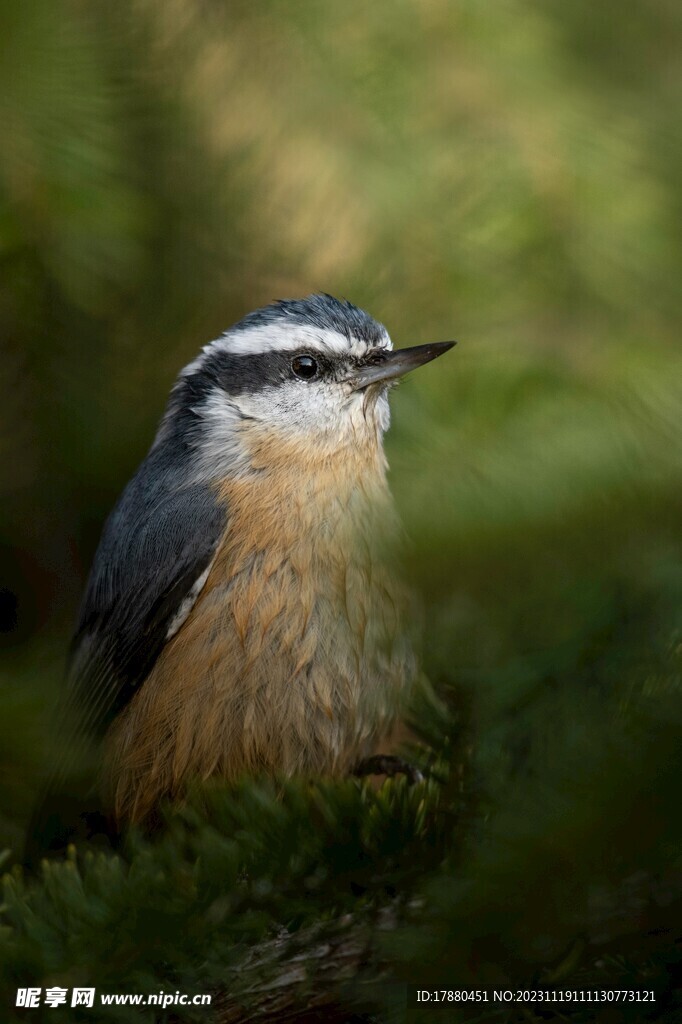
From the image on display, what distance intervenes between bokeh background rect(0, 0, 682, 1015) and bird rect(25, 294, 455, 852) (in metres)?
0.14

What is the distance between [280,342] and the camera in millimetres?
1789

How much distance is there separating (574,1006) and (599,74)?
3.74ft

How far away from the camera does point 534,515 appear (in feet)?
3.64

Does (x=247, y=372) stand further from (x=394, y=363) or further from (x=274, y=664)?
(x=274, y=664)

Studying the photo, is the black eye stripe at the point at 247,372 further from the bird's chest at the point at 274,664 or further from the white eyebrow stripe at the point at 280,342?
the bird's chest at the point at 274,664

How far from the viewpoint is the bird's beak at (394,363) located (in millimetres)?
1488

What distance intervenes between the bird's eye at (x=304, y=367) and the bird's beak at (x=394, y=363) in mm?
88

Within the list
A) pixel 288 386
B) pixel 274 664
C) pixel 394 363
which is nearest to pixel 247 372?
pixel 288 386

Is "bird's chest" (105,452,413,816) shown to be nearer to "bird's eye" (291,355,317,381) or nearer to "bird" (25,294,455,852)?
"bird" (25,294,455,852)

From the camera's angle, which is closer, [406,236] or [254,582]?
[406,236]

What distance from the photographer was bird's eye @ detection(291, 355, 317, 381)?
1786 mm

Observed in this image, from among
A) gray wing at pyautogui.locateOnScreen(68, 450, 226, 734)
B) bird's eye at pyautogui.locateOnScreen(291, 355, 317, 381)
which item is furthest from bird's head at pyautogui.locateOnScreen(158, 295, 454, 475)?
gray wing at pyautogui.locateOnScreen(68, 450, 226, 734)

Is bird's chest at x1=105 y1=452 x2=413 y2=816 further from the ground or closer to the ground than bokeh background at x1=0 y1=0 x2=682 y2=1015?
closer to the ground

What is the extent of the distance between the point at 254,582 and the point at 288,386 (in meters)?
0.42
